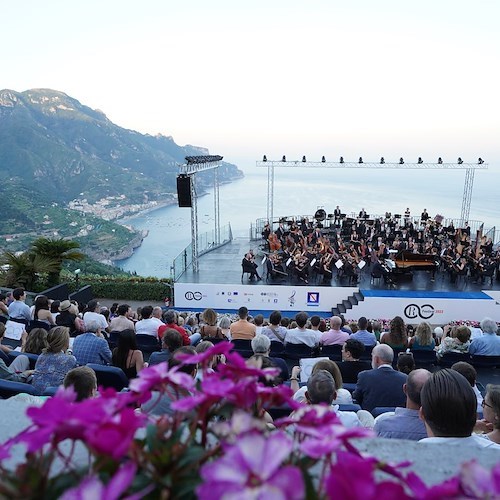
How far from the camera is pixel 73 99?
111m

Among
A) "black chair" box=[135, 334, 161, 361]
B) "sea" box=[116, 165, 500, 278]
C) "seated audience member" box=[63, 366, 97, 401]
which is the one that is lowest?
"sea" box=[116, 165, 500, 278]

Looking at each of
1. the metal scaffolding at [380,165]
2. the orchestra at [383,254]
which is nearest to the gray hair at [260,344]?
the orchestra at [383,254]

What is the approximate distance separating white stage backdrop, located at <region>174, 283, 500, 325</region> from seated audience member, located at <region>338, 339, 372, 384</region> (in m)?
7.70

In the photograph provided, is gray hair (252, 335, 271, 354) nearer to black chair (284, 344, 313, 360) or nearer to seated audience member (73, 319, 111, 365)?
seated audience member (73, 319, 111, 365)

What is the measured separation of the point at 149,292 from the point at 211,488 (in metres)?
15.9

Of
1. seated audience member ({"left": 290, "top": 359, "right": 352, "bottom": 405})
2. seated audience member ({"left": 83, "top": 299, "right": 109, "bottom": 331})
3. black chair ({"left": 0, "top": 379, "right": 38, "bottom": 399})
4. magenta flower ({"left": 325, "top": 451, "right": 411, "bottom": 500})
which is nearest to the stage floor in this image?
seated audience member ({"left": 83, "top": 299, "right": 109, "bottom": 331})

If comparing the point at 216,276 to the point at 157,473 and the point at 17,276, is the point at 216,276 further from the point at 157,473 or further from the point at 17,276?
the point at 157,473

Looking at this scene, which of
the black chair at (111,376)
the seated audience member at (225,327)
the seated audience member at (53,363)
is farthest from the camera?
the seated audience member at (225,327)

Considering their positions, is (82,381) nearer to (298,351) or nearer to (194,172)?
(298,351)

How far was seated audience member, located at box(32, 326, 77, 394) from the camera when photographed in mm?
4109

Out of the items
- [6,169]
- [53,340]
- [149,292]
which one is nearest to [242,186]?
[6,169]

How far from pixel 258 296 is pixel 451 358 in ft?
24.7

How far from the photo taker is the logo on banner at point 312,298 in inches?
545

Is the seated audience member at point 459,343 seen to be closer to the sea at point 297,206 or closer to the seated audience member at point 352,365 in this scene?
the seated audience member at point 352,365
